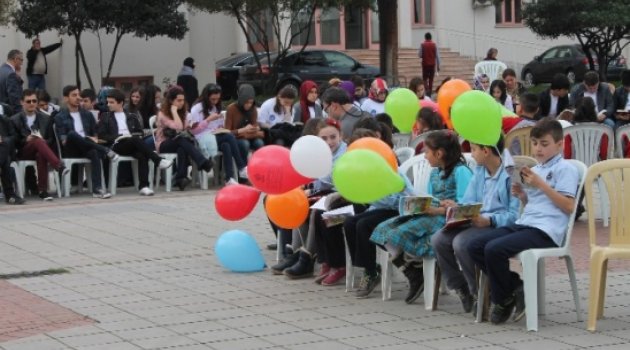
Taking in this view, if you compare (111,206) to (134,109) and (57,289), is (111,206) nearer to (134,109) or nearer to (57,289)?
(134,109)

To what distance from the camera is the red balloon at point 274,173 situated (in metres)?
9.67

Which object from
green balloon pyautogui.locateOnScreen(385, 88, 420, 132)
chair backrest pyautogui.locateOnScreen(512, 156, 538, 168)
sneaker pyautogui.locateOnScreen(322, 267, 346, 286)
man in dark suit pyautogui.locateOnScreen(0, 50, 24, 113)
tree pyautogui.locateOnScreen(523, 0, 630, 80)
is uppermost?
tree pyautogui.locateOnScreen(523, 0, 630, 80)

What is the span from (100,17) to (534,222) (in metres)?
25.6

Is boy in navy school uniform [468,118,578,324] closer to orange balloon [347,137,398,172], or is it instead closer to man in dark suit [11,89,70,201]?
orange balloon [347,137,398,172]

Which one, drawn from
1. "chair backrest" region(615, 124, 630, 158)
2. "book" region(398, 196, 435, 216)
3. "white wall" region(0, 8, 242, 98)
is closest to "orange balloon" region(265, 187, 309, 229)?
"book" region(398, 196, 435, 216)

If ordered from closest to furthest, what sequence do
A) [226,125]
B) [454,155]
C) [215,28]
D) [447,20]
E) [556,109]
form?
[454,155], [556,109], [226,125], [215,28], [447,20]

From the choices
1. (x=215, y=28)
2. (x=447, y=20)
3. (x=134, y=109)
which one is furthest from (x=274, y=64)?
(x=134, y=109)

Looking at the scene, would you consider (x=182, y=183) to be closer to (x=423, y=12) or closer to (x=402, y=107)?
(x=402, y=107)

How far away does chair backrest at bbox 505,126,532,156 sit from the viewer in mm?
12969

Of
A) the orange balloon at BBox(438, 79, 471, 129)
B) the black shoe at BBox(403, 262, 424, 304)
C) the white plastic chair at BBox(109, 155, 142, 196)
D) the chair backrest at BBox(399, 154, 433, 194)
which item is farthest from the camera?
the white plastic chair at BBox(109, 155, 142, 196)

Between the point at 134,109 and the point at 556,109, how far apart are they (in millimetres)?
6328

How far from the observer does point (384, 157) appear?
9273 millimetres

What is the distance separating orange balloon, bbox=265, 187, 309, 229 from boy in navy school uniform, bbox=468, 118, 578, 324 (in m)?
2.10

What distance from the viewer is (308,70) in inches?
1462
